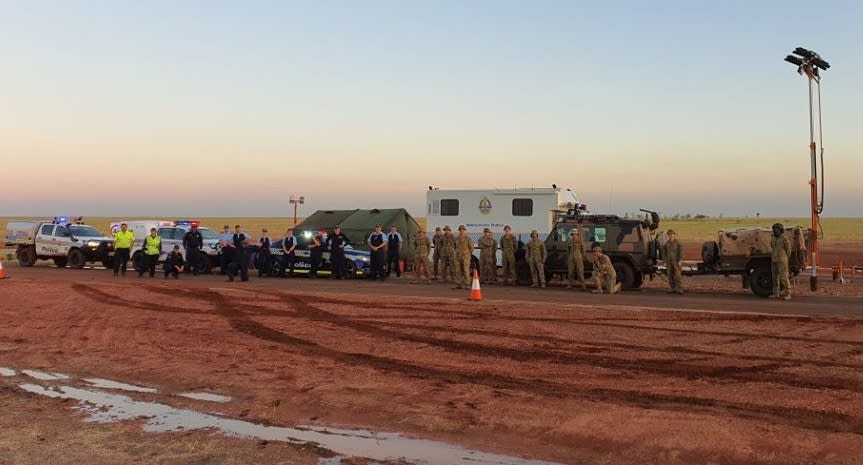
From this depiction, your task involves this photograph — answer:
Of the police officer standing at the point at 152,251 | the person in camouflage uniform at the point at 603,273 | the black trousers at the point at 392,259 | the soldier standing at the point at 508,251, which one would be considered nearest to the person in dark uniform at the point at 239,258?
the police officer standing at the point at 152,251

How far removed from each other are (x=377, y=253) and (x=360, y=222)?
7057 millimetres

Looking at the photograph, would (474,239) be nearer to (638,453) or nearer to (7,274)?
(7,274)

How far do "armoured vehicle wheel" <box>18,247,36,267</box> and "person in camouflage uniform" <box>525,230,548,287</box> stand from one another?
19.4 meters

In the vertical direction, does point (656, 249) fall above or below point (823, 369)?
above

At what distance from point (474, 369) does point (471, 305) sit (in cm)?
592

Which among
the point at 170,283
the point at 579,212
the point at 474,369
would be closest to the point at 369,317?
the point at 474,369

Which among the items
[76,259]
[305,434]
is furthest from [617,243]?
[76,259]

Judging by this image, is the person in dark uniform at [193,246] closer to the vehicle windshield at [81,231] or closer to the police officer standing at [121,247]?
the police officer standing at [121,247]

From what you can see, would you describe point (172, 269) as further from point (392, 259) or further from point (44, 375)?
point (44, 375)

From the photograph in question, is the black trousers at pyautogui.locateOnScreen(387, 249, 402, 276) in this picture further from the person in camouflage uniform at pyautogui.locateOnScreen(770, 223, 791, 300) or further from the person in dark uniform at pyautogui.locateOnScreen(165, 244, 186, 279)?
the person in camouflage uniform at pyautogui.locateOnScreen(770, 223, 791, 300)

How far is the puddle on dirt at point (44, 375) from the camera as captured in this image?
350 inches

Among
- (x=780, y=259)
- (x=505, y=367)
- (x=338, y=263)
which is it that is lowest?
(x=505, y=367)

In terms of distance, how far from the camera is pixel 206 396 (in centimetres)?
795

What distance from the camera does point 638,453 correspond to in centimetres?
594
